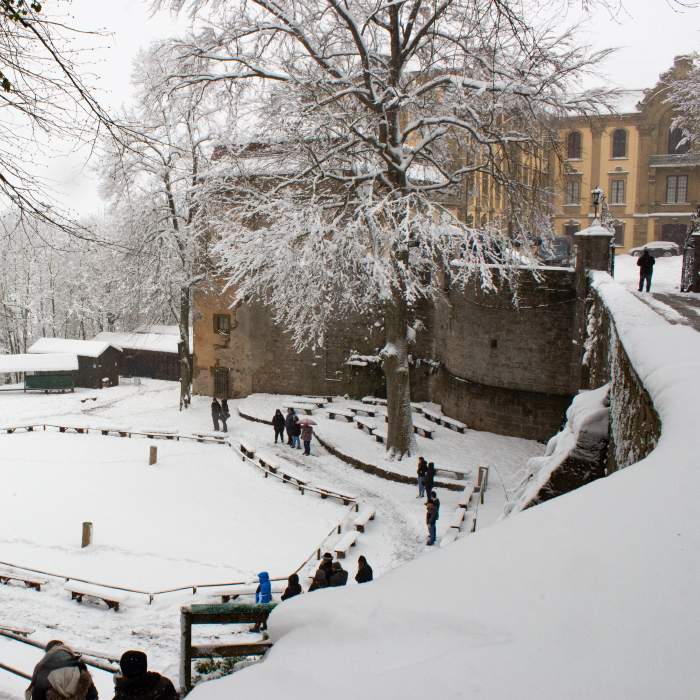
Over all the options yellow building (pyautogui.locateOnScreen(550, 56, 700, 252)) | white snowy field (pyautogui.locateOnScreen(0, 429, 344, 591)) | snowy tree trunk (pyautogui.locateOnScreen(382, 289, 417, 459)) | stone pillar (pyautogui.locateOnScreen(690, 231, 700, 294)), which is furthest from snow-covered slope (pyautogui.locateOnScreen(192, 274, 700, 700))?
yellow building (pyautogui.locateOnScreen(550, 56, 700, 252))

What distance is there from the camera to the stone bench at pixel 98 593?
29.6 ft

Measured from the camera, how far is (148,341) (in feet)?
117

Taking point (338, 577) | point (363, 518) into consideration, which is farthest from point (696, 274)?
point (338, 577)

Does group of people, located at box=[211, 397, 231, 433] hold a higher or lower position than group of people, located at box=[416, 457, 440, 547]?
higher

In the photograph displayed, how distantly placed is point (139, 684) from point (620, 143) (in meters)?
38.3

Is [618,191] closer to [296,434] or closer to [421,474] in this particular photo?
[296,434]

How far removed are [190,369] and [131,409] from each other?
291 cm

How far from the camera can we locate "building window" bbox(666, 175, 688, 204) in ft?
111

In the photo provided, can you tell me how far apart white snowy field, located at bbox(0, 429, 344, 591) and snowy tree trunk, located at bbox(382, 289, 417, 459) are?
2937 millimetres

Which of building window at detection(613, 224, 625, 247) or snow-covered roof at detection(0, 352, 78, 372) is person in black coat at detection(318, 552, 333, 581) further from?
building window at detection(613, 224, 625, 247)

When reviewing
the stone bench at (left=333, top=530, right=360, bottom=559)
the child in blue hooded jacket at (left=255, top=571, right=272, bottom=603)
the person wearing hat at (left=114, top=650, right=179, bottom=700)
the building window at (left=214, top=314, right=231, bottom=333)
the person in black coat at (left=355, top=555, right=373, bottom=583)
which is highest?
the building window at (left=214, top=314, right=231, bottom=333)

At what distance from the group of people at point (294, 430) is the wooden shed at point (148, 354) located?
1847cm

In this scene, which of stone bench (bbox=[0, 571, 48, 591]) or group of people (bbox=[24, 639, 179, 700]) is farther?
stone bench (bbox=[0, 571, 48, 591])

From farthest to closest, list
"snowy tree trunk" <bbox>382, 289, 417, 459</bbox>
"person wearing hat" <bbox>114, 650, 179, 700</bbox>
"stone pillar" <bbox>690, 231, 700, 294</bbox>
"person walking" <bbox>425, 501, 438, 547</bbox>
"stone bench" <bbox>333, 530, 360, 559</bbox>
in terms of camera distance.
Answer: "snowy tree trunk" <bbox>382, 289, 417, 459</bbox> → "stone pillar" <bbox>690, 231, 700, 294</bbox> → "person walking" <bbox>425, 501, 438, 547</bbox> → "stone bench" <bbox>333, 530, 360, 559</bbox> → "person wearing hat" <bbox>114, 650, 179, 700</bbox>
